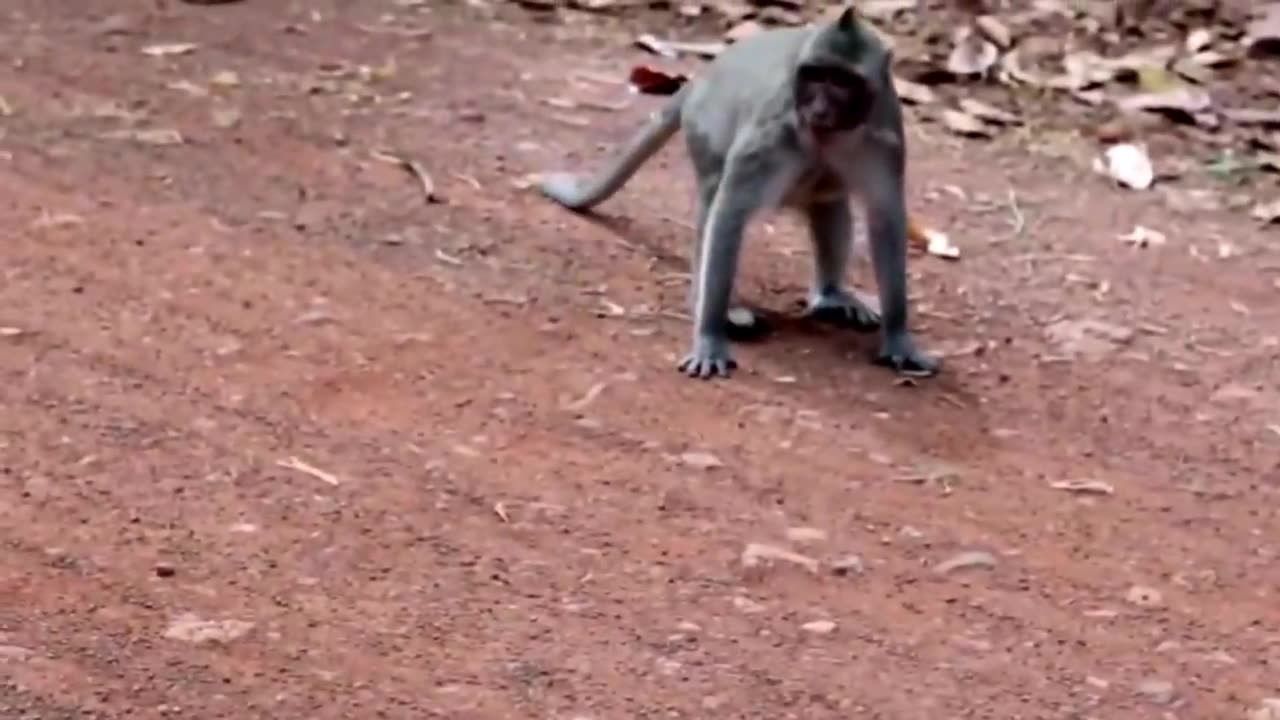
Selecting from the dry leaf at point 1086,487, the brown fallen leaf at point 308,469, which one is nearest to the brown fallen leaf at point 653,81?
the dry leaf at point 1086,487

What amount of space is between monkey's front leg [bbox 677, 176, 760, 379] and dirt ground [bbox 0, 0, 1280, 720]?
10 cm

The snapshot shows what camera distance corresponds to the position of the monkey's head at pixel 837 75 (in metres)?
4.71

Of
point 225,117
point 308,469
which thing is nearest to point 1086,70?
point 225,117

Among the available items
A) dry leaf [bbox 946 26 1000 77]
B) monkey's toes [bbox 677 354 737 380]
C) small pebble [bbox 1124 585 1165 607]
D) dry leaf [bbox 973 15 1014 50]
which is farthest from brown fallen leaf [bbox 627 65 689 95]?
small pebble [bbox 1124 585 1165 607]

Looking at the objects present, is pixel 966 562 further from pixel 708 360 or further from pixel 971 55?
pixel 971 55

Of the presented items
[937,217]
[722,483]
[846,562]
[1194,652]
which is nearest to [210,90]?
[937,217]

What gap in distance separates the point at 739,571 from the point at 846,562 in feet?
0.71

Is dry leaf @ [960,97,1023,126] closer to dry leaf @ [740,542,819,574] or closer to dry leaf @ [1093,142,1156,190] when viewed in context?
dry leaf @ [1093,142,1156,190]

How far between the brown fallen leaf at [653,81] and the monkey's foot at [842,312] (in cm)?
191

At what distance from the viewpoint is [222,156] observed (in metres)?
5.92

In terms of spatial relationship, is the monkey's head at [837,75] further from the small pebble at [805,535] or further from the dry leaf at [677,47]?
the dry leaf at [677,47]

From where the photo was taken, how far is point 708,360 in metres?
4.81

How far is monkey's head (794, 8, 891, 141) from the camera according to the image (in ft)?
15.5

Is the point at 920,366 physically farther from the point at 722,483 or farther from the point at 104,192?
the point at 104,192
